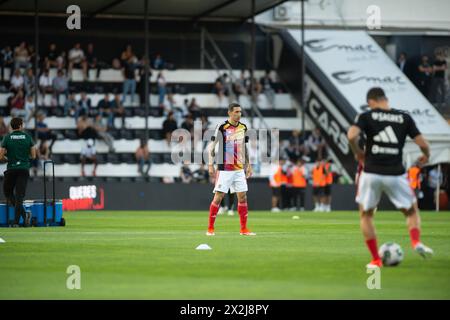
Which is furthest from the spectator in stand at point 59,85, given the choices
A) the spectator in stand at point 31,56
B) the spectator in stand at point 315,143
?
the spectator in stand at point 315,143

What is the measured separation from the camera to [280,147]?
47781mm

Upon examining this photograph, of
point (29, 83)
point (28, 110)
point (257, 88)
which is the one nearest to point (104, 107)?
point (29, 83)

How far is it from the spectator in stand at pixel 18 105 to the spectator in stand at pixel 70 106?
2119 mm

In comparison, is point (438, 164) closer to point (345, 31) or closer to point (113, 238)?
point (345, 31)

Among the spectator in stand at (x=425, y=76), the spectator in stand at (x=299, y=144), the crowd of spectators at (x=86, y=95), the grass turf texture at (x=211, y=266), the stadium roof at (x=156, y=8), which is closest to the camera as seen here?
the grass turf texture at (x=211, y=266)

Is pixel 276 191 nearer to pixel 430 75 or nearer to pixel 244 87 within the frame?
pixel 244 87

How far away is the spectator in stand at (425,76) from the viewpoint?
5184cm

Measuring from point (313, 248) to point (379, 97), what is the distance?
15.1 feet

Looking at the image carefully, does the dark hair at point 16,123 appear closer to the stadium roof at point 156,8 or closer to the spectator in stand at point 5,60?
the stadium roof at point 156,8

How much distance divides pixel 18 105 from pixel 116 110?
14.1 ft

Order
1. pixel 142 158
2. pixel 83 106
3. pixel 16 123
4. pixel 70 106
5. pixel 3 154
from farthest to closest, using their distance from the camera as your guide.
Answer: pixel 70 106
pixel 83 106
pixel 142 158
pixel 3 154
pixel 16 123

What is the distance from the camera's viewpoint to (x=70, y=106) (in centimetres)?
4581

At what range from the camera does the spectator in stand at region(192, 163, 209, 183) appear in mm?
44062
